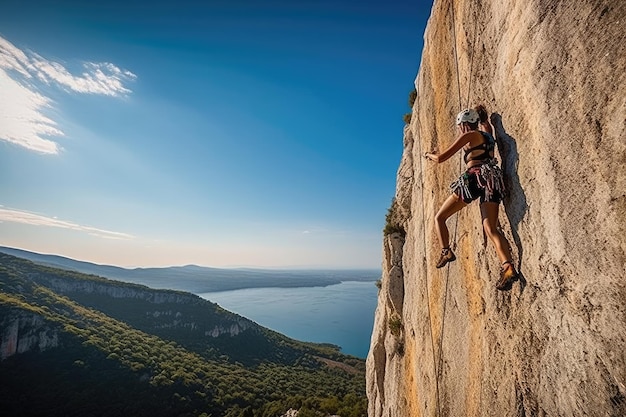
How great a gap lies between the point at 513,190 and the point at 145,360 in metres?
75.9

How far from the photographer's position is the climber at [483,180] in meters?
4.37

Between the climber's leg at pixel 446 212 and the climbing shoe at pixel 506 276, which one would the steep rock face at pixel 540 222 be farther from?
the climber's leg at pixel 446 212

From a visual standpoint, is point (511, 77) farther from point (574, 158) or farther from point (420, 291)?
point (420, 291)

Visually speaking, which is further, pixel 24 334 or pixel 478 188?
pixel 24 334

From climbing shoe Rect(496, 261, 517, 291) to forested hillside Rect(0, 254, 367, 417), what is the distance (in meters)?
42.0

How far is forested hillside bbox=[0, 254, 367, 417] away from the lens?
51.7 meters

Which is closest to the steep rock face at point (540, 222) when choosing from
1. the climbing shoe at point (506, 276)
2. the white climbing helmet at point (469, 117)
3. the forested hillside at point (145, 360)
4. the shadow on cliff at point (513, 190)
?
the shadow on cliff at point (513, 190)

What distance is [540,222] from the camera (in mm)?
3795

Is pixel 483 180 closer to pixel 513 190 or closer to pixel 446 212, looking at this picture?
pixel 513 190

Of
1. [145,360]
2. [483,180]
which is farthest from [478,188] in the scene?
[145,360]

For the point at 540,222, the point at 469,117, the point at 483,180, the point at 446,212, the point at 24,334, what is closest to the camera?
the point at 540,222

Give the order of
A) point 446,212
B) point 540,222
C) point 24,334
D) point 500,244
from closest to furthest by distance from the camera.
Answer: point 540,222
point 500,244
point 446,212
point 24,334

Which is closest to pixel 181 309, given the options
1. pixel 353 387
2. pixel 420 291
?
pixel 353 387

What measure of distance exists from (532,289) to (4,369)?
79010 mm
